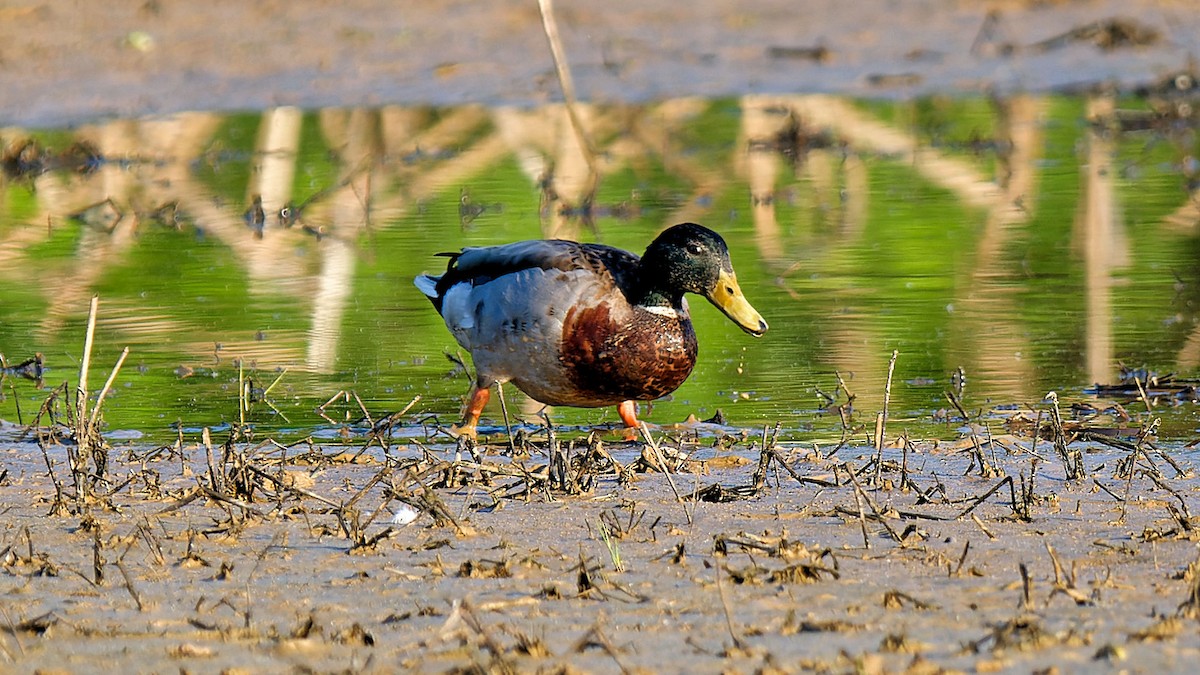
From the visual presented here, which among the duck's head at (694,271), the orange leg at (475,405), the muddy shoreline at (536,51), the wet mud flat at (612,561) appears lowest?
the muddy shoreline at (536,51)

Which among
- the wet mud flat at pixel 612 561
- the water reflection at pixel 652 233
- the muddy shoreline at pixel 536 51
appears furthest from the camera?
the muddy shoreline at pixel 536 51

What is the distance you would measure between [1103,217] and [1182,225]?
506 millimetres

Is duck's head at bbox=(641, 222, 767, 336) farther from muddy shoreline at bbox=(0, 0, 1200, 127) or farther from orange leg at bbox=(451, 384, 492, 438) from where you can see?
muddy shoreline at bbox=(0, 0, 1200, 127)

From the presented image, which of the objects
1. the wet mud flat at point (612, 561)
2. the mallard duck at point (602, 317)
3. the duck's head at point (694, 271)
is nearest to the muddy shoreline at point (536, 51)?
the mallard duck at point (602, 317)

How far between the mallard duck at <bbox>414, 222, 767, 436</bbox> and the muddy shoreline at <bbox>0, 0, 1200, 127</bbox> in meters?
11.5

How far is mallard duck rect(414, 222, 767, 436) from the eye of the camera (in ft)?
20.8

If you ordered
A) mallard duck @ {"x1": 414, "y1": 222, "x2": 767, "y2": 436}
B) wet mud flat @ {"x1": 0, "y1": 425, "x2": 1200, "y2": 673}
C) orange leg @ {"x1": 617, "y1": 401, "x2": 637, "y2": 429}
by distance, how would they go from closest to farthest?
wet mud flat @ {"x1": 0, "y1": 425, "x2": 1200, "y2": 673} < mallard duck @ {"x1": 414, "y1": 222, "x2": 767, "y2": 436} < orange leg @ {"x1": 617, "y1": 401, "x2": 637, "y2": 429}

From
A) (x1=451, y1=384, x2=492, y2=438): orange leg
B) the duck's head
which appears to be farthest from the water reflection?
the duck's head

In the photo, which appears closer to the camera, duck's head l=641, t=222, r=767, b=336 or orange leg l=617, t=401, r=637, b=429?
duck's head l=641, t=222, r=767, b=336

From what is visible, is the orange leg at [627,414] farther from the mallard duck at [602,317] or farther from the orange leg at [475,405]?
the orange leg at [475,405]

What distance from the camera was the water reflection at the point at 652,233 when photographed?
25.3 feet

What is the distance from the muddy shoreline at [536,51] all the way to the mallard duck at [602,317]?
11525 mm

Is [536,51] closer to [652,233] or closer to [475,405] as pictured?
[652,233]

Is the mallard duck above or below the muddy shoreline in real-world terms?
above
